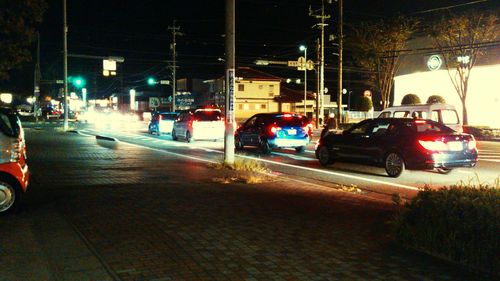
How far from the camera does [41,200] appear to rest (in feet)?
32.1

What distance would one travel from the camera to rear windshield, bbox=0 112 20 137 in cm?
830

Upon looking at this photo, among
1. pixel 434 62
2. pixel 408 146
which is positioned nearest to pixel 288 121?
pixel 408 146

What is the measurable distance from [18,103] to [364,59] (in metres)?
60.5

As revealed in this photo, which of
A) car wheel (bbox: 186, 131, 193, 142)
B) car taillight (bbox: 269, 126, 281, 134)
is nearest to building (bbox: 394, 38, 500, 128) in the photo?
car wheel (bbox: 186, 131, 193, 142)

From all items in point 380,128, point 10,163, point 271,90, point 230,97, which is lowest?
point 10,163

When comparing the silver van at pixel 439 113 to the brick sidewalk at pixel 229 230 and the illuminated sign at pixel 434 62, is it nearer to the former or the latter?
the brick sidewalk at pixel 229 230

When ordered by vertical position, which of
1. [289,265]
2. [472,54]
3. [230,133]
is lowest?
[289,265]

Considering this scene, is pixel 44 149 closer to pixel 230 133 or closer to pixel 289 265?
pixel 230 133

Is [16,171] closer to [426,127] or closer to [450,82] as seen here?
[426,127]

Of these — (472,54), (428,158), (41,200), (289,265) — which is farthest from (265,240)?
(472,54)

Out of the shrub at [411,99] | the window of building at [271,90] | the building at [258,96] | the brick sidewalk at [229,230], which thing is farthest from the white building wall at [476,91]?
the window of building at [271,90]

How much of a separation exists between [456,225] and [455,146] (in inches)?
322

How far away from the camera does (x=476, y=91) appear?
36.0 meters

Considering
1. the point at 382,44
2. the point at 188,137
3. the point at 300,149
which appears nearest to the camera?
the point at 300,149
